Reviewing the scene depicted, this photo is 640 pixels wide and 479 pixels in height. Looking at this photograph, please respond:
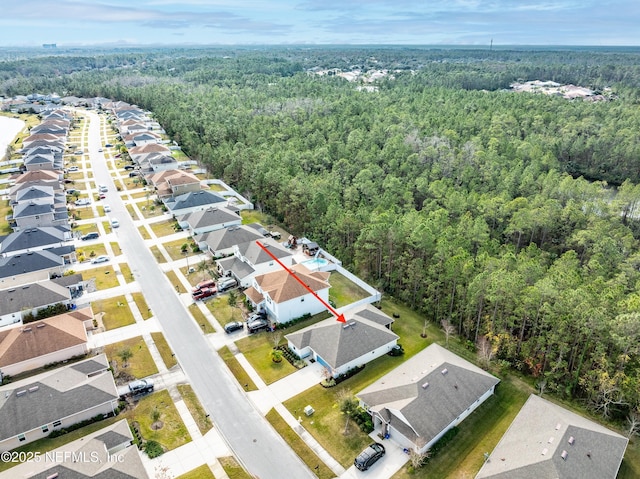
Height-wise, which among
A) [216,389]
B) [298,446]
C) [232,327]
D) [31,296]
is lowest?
[298,446]

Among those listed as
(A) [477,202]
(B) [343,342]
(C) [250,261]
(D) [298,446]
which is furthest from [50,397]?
(A) [477,202]

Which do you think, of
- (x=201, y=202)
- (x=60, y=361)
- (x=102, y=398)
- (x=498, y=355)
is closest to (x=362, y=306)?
(x=498, y=355)

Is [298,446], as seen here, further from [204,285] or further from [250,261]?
[250,261]

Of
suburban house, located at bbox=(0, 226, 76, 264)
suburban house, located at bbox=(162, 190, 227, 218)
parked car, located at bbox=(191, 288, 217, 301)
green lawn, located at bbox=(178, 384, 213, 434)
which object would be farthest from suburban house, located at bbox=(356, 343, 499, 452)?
suburban house, located at bbox=(162, 190, 227, 218)

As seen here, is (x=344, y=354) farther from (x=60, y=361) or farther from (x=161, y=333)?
(x=60, y=361)

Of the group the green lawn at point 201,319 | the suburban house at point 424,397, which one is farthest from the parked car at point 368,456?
the green lawn at point 201,319

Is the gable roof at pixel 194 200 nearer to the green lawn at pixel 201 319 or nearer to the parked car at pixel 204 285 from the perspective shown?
the parked car at pixel 204 285

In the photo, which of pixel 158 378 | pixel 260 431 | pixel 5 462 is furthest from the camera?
pixel 158 378

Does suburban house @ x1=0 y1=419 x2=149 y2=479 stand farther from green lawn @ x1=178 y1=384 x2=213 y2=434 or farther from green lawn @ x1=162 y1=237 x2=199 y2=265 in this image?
green lawn @ x1=162 y1=237 x2=199 y2=265
